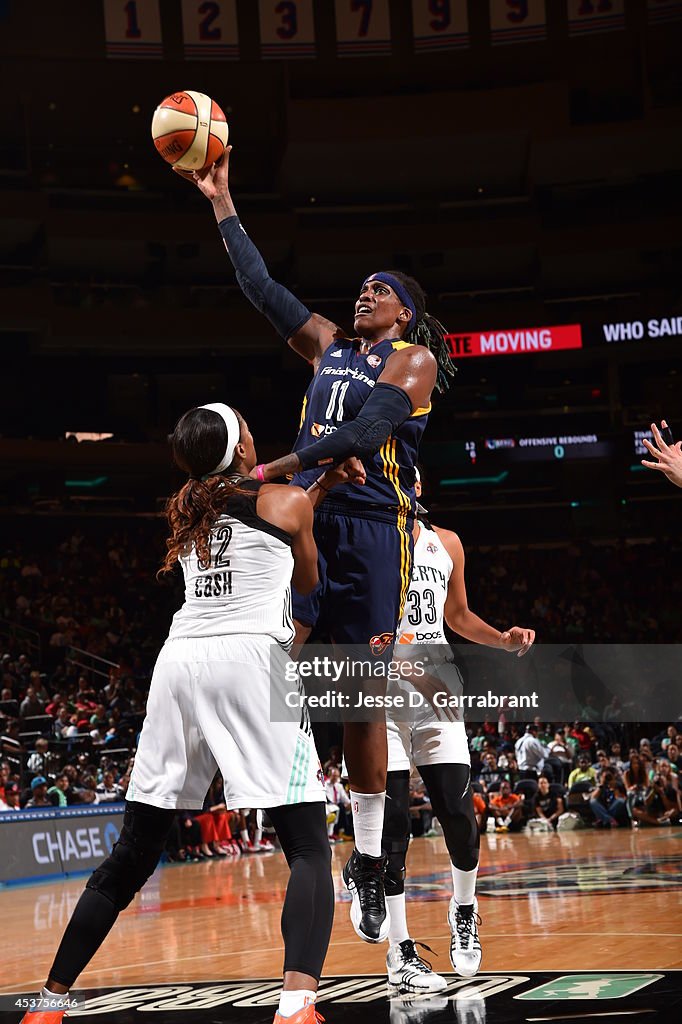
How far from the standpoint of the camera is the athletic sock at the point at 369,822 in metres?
5.27

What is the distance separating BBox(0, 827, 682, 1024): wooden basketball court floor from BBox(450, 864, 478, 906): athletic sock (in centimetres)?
36

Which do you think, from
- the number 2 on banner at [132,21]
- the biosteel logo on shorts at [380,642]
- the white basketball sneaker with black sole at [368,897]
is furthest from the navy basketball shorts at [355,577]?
the number 2 on banner at [132,21]

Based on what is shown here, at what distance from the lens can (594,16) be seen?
2614 centimetres

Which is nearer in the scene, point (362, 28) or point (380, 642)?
point (380, 642)

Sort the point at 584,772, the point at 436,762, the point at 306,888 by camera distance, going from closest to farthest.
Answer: the point at 306,888 < the point at 436,762 < the point at 584,772

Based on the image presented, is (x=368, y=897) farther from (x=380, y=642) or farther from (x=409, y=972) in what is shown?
(x=380, y=642)

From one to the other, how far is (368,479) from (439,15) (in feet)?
79.5

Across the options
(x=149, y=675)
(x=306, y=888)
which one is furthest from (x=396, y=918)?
(x=149, y=675)

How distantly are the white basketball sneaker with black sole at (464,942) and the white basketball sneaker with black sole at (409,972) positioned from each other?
0.12m

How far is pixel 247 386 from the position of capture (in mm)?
28875

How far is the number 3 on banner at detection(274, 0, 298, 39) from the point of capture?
26359 millimetres

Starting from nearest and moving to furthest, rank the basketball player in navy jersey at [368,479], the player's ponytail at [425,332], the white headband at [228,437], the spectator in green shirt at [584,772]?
the white headband at [228,437]
the basketball player in navy jersey at [368,479]
the player's ponytail at [425,332]
the spectator in green shirt at [584,772]

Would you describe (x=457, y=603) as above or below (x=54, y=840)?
above

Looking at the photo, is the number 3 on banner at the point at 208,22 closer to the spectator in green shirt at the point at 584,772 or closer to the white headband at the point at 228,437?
the spectator in green shirt at the point at 584,772
